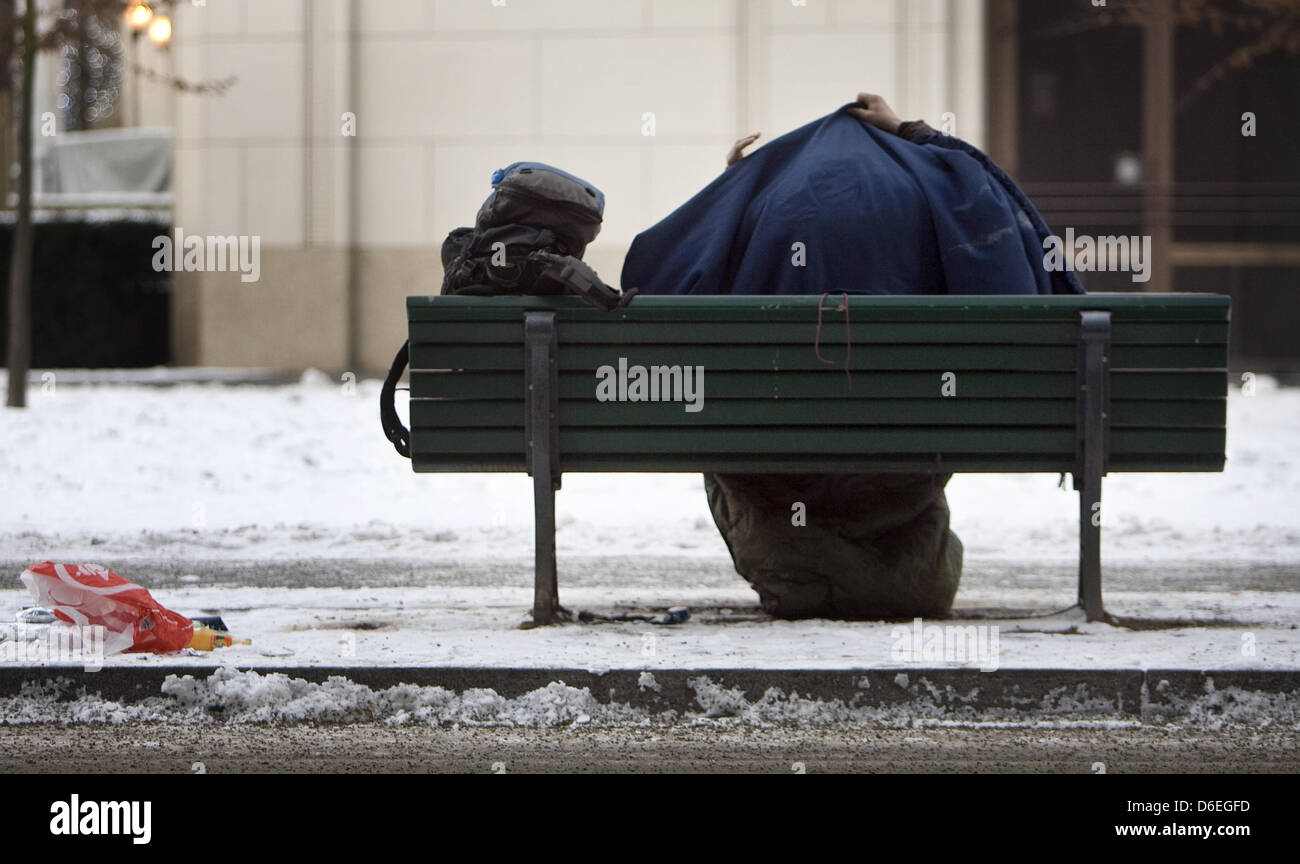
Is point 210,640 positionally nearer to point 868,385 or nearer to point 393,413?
point 393,413

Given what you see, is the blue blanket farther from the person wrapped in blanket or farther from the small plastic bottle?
the small plastic bottle

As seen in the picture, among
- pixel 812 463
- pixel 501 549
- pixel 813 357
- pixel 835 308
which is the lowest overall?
pixel 501 549

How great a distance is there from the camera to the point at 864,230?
487cm

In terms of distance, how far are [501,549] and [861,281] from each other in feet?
8.64

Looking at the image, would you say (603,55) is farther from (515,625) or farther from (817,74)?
(515,625)

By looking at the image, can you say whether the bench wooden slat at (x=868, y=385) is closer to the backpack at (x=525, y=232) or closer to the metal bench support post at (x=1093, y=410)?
the metal bench support post at (x=1093, y=410)

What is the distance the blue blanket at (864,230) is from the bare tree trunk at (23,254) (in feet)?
23.7

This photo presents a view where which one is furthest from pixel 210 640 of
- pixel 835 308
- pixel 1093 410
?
pixel 1093 410

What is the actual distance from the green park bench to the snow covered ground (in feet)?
1.63

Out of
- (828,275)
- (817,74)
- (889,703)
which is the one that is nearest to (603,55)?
(817,74)

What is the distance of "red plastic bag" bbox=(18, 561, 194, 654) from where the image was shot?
14.6ft

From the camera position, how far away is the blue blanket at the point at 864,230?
4871 millimetres

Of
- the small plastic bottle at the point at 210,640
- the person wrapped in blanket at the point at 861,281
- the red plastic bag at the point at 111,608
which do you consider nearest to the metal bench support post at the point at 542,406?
the person wrapped in blanket at the point at 861,281

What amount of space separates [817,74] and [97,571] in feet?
33.4
